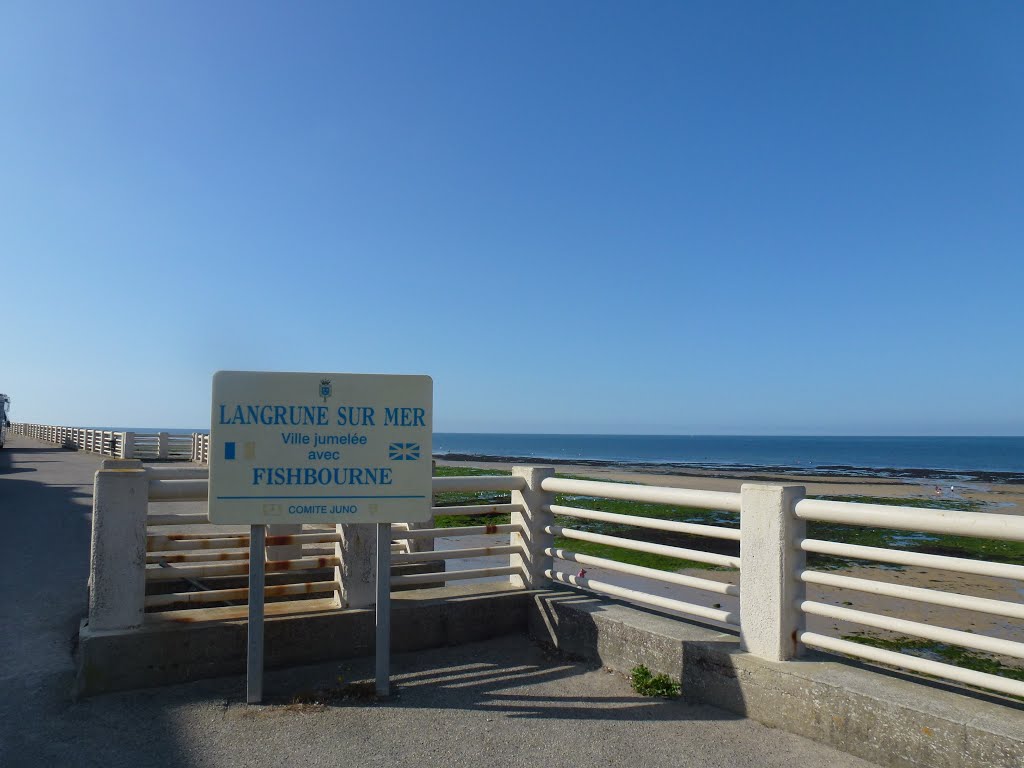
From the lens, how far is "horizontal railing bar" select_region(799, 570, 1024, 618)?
3518 mm

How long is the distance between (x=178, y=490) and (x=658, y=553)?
3180 mm

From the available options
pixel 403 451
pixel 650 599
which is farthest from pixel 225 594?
pixel 650 599

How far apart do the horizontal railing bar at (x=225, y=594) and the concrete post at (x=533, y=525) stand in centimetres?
156

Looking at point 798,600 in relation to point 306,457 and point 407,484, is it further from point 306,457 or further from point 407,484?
point 306,457

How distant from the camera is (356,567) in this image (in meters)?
5.61

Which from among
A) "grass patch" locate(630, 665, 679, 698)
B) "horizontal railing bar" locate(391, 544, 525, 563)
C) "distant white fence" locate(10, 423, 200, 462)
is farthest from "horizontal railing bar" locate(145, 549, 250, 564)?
"distant white fence" locate(10, 423, 200, 462)

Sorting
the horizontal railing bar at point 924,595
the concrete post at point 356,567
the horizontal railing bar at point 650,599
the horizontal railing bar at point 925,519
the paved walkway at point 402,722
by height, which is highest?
the horizontal railing bar at point 925,519

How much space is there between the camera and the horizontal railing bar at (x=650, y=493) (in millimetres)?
4867

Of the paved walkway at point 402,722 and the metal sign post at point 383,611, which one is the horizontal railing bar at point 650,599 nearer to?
the paved walkway at point 402,722

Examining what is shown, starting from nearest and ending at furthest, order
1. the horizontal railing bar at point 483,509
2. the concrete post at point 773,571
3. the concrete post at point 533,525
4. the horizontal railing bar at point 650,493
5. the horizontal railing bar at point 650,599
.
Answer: the concrete post at point 773,571, the horizontal railing bar at point 650,493, the horizontal railing bar at point 650,599, the horizontal railing bar at point 483,509, the concrete post at point 533,525

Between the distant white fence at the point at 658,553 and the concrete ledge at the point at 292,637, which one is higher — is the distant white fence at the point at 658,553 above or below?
above

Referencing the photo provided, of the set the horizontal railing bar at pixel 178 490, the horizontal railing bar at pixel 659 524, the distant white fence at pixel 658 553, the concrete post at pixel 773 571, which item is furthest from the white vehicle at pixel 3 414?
the concrete post at pixel 773 571

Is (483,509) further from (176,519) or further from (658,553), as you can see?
(176,519)

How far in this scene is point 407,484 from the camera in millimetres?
4973
